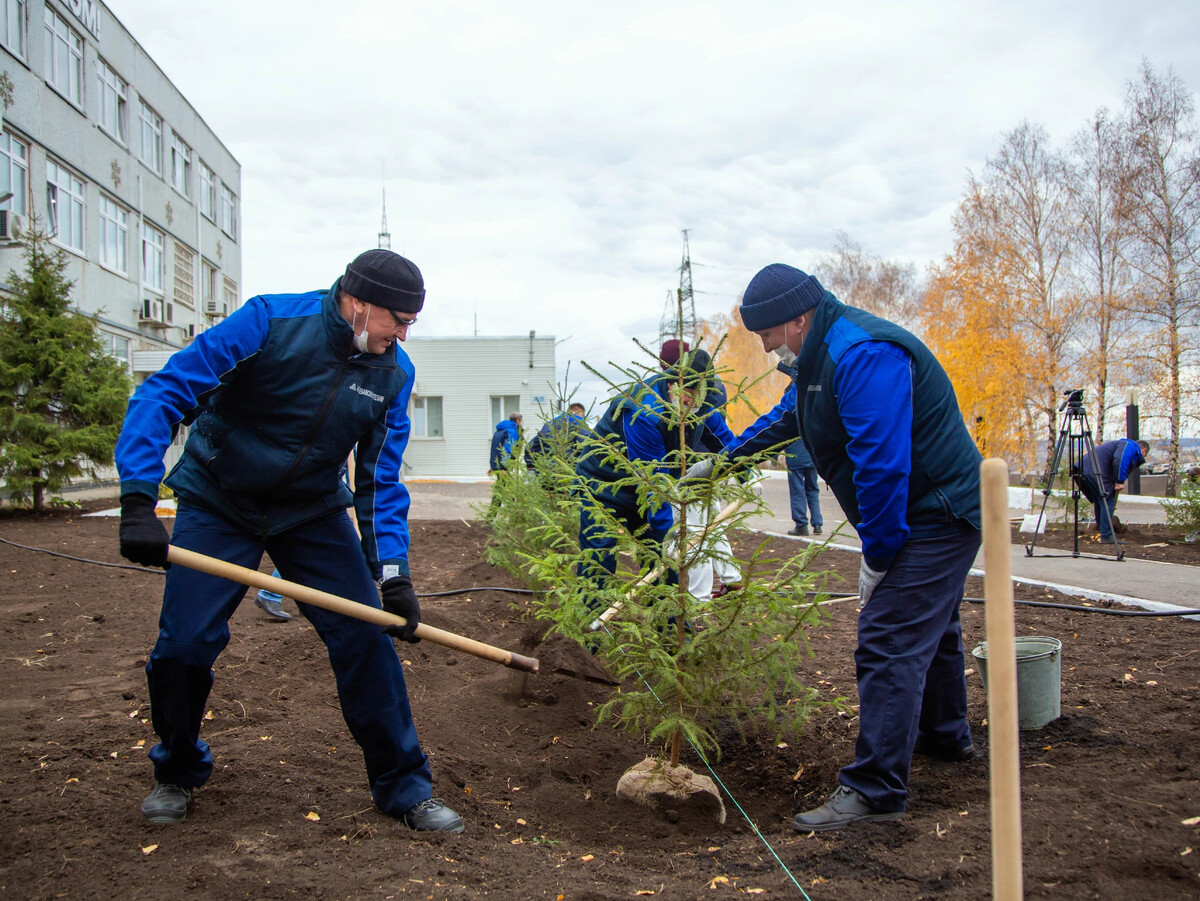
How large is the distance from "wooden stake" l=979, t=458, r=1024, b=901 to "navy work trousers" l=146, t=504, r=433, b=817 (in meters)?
2.09

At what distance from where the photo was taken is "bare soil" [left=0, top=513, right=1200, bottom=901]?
2.48 m

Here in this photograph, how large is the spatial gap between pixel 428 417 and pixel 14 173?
1741cm

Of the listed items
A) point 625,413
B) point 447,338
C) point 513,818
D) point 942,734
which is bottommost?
point 513,818

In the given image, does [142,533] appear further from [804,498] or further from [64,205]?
[64,205]

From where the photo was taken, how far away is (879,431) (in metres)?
2.96

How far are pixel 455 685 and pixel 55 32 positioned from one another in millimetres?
19603

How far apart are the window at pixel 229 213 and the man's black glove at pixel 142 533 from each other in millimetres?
32180

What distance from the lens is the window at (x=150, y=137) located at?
2339 centimetres

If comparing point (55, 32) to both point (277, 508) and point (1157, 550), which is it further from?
point (1157, 550)

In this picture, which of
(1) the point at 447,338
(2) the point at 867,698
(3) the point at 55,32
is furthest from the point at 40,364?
(1) the point at 447,338

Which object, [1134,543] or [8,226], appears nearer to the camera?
[1134,543]

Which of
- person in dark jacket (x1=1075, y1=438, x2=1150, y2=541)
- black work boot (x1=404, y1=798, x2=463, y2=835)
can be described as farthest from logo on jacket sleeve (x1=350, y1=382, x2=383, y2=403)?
person in dark jacket (x1=1075, y1=438, x2=1150, y2=541)

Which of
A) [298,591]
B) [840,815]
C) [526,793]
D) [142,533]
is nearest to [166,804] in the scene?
[298,591]

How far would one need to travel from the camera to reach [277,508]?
3.08 metres
